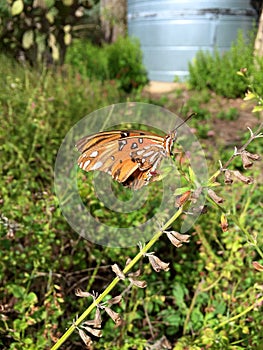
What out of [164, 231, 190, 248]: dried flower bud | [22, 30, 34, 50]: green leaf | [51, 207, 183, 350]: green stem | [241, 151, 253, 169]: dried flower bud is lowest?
[22, 30, 34, 50]: green leaf

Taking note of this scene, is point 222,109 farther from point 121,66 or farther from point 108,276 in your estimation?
point 108,276

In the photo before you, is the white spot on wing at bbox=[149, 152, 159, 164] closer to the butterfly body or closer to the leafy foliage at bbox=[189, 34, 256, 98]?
the butterfly body

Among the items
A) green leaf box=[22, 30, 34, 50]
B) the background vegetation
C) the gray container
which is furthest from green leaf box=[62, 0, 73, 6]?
the background vegetation

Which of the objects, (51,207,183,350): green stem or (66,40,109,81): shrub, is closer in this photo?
(51,207,183,350): green stem

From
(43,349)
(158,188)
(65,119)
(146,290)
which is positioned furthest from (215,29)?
(43,349)

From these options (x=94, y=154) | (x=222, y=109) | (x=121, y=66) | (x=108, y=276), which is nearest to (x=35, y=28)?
(x=121, y=66)

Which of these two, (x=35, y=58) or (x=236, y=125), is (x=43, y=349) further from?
(x=35, y=58)

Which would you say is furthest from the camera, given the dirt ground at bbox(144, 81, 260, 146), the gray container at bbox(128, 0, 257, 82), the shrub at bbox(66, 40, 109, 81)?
the shrub at bbox(66, 40, 109, 81)
